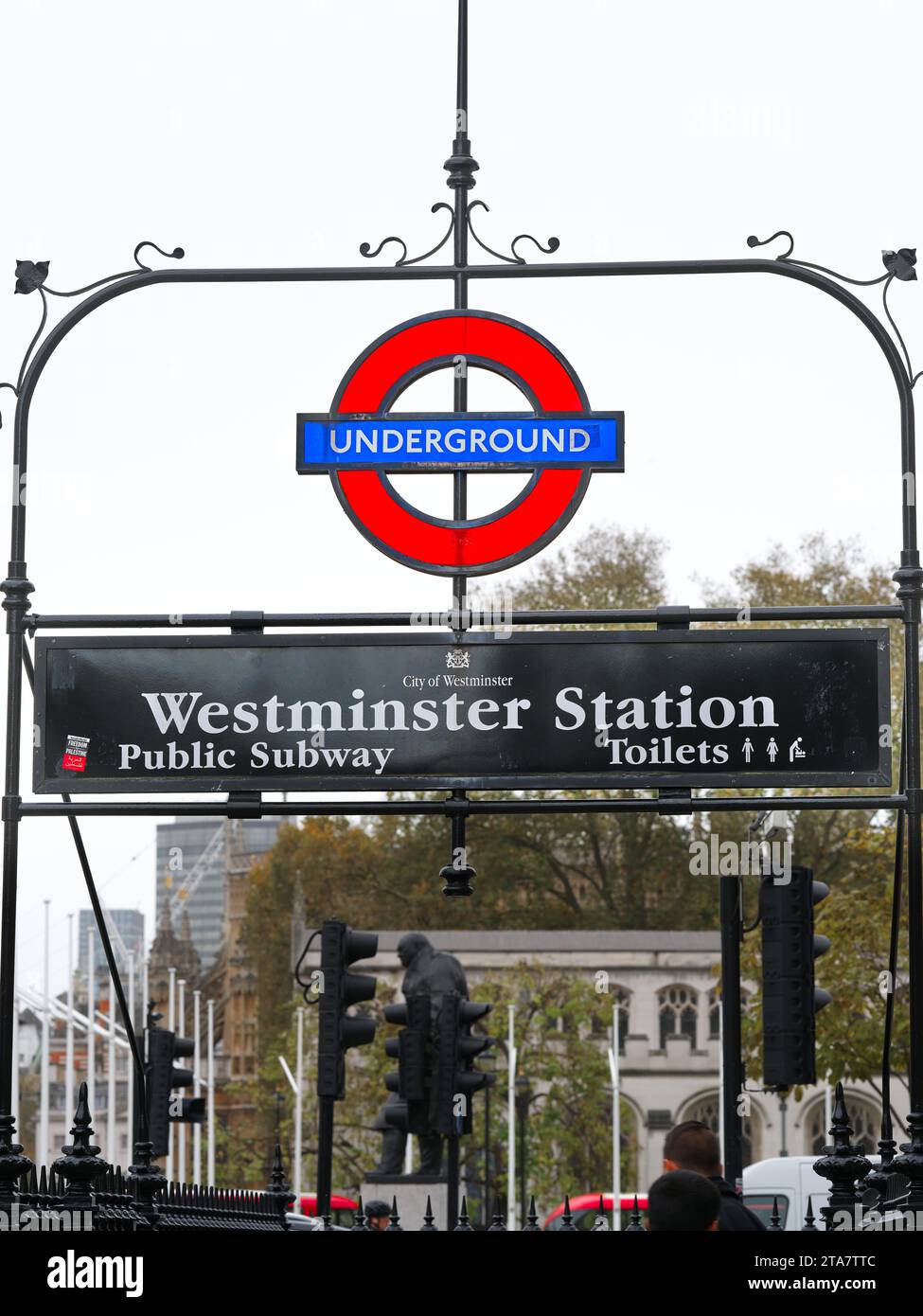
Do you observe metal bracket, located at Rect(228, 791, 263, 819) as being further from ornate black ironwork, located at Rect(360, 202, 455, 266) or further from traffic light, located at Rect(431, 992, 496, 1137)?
traffic light, located at Rect(431, 992, 496, 1137)

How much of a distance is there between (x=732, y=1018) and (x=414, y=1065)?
3.92m

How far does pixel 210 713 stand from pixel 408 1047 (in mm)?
8861

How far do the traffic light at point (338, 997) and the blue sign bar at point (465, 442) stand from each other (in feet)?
19.8

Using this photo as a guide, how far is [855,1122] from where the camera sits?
61.6 meters

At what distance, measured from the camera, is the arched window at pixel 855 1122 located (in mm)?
58938

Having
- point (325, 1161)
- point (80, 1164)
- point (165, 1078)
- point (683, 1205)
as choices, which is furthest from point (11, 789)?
point (165, 1078)

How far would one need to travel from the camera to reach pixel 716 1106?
6469cm

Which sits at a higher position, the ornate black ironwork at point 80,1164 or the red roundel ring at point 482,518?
the red roundel ring at point 482,518

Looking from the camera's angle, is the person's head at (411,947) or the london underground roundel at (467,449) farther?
the person's head at (411,947)

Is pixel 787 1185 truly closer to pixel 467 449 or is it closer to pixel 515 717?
pixel 515 717

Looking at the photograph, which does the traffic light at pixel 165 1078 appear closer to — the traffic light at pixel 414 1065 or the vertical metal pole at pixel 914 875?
the traffic light at pixel 414 1065

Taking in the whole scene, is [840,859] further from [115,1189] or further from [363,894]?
[115,1189]

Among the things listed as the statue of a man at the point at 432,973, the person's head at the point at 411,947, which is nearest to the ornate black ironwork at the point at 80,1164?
the statue of a man at the point at 432,973
